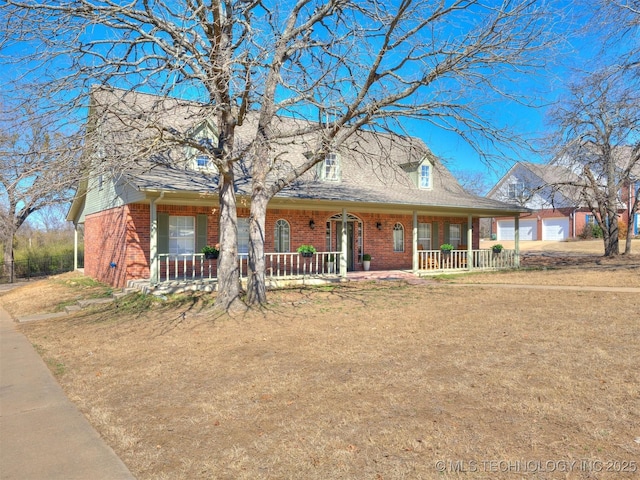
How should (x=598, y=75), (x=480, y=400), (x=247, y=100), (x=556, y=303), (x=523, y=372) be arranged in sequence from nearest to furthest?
(x=480, y=400)
(x=523, y=372)
(x=247, y=100)
(x=556, y=303)
(x=598, y=75)

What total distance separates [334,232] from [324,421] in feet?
43.9

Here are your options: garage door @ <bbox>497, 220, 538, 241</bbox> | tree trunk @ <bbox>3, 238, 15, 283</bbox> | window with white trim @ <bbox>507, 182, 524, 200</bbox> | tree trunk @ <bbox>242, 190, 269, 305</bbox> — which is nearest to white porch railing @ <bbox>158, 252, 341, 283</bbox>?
tree trunk @ <bbox>242, 190, 269, 305</bbox>

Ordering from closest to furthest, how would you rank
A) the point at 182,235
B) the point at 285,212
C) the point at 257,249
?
the point at 257,249
the point at 182,235
the point at 285,212

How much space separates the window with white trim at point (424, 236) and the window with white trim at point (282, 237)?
6.50 metres

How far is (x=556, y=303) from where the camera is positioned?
384 inches

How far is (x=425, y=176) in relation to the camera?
19250 millimetres

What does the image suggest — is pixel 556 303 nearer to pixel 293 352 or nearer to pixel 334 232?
pixel 293 352

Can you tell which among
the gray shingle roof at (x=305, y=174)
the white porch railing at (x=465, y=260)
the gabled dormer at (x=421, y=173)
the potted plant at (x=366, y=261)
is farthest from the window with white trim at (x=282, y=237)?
the gabled dormer at (x=421, y=173)

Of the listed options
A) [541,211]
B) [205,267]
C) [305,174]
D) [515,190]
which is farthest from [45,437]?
[515,190]

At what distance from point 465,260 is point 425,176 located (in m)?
4.05

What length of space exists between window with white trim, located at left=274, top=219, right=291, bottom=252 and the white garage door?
3119 centimetres

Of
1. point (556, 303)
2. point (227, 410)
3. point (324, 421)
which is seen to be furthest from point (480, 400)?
point (556, 303)

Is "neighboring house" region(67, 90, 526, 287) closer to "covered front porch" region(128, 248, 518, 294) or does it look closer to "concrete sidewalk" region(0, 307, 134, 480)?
"covered front porch" region(128, 248, 518, 294)

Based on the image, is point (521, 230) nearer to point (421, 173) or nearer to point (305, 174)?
point (421, 173)
